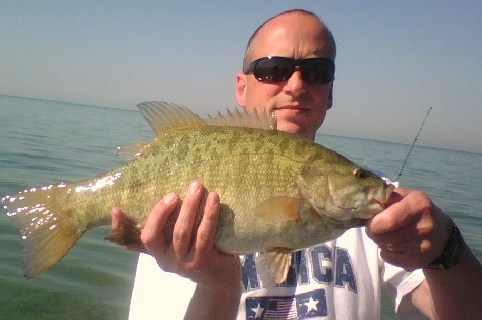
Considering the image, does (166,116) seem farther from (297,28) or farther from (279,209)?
(297,28)

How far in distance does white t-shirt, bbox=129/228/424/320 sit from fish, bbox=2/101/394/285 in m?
0.58

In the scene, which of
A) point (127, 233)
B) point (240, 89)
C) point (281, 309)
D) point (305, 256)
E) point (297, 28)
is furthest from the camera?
point (240, 89)

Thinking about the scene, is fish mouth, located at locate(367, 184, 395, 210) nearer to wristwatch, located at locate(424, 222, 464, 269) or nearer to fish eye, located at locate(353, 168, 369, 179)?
fish eye, located at locate(353, 168, 369, 179)

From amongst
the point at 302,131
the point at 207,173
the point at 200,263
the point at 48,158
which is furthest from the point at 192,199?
the point at 48,158

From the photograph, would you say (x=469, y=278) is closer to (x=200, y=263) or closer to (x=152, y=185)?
(x=200, y=263)

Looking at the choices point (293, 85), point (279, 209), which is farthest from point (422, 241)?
point (293, 85)

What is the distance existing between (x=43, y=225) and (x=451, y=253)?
8.33ft

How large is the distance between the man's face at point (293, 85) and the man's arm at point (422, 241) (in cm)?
186

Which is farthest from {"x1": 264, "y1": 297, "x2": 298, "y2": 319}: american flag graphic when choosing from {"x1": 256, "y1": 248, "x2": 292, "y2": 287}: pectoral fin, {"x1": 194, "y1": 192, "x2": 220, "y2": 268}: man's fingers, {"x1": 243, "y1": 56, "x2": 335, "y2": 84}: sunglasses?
{"x1": 243, "y1": 56, "x2": 335, "y2": 84}: sunglasses

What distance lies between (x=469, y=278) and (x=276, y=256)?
1302 millimetres

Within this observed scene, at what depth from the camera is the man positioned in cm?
237

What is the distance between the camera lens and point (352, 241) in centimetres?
367

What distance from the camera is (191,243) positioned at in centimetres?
271

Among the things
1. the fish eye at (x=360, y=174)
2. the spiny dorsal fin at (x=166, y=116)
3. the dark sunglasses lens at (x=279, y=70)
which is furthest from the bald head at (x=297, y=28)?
the fish eye at (x=360, y=174)
